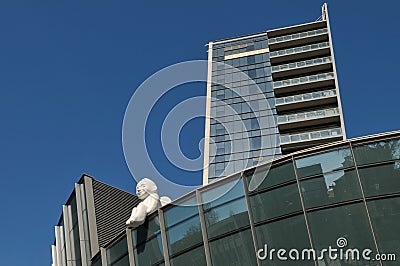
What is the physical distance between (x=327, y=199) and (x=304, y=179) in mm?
886

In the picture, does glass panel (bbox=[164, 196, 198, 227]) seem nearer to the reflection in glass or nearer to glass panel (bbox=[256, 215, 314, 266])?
the reflection in glass

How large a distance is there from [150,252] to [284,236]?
16.9 feet

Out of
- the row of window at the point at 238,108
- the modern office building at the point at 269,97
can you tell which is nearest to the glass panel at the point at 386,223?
the modern office building at the point at 269,97

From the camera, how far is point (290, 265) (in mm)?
18547

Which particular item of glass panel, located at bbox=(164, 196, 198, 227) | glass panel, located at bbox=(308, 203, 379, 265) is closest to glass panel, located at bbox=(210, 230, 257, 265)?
glass panel, located at bbox=(164, 196, 198, 227)

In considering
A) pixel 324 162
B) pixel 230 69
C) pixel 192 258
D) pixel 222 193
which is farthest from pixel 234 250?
pixel 230 69

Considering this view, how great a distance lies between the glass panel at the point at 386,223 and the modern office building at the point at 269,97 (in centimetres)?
4815

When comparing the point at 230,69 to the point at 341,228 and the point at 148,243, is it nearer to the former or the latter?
the point at 148,243

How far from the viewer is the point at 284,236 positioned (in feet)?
61.9

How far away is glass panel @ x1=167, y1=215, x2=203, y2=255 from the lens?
20.5 meters

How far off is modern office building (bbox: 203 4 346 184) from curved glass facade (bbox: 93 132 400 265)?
47088mm

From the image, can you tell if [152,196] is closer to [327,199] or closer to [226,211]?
[226,211]

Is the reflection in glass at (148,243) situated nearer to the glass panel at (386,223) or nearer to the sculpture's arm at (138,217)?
the sculpture's arm at (138,217)

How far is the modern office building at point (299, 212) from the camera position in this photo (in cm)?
1825
